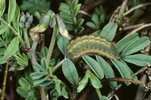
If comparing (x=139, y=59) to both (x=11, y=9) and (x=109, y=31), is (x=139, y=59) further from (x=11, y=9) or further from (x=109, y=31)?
(x=11, y=9)

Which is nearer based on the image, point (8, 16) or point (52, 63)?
point (8, 16)

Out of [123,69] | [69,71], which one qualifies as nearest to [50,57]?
[69,71]

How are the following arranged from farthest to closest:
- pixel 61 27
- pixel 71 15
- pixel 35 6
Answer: pixel 35 6
pixel 71 15
pixel 61 27

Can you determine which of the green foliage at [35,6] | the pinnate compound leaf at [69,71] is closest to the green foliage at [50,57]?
the pinnate compound leaf at [69,71]

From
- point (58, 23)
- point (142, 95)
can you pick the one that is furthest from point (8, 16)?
point (142, 95)

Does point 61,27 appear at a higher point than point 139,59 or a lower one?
higher

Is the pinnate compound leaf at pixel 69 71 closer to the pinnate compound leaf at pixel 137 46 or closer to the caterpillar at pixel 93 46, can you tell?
the caterpillar at pixel 93 46

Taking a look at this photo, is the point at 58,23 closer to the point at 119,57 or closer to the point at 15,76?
the point at 119,57
